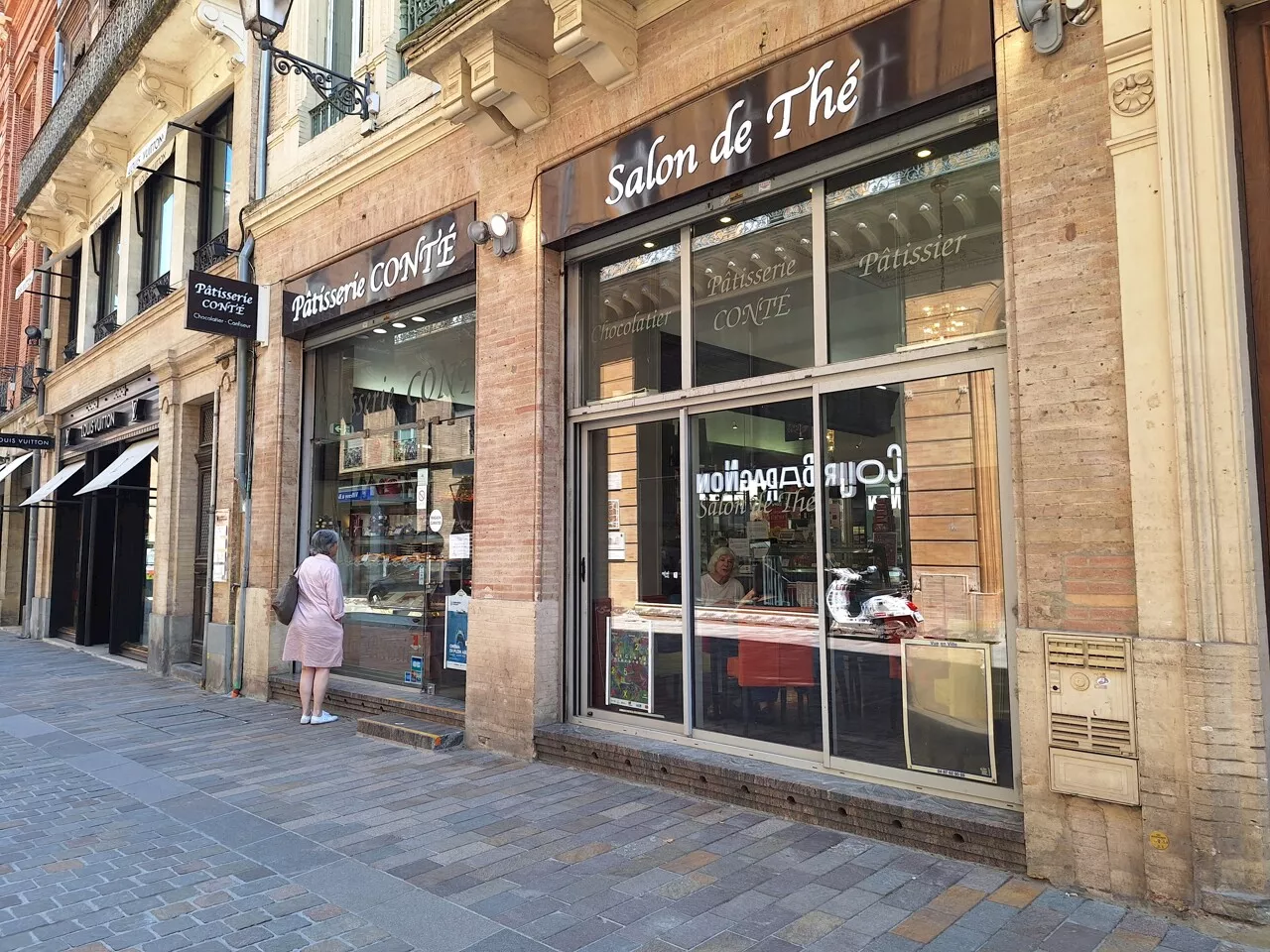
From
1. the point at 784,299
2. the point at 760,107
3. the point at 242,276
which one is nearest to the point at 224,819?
the point at 784,299

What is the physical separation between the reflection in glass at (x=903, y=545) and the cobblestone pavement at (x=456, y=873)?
0.81 m

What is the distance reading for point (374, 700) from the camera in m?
8.06

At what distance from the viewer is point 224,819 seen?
5.10 m

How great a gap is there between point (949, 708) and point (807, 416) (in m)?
1.94

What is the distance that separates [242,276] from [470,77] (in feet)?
15.8

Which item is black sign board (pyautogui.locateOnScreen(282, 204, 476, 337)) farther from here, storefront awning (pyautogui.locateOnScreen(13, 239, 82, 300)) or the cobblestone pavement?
storefront awning (pyautogui.locateOnScreen(13, 239, 82, 300))

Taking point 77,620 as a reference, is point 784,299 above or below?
above

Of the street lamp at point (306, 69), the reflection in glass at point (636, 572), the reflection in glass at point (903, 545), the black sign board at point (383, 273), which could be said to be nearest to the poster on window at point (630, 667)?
the reflection in glass at point (636, 572)

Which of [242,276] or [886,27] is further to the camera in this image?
[242,276]

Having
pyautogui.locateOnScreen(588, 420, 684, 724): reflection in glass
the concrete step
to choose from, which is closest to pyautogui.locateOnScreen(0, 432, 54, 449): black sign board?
the concrete step

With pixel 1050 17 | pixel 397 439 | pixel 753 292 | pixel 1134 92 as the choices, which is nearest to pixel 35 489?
pixel 397 439

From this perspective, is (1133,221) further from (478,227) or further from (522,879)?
(478,227)

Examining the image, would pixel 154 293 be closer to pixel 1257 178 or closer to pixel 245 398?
pixel 245 398

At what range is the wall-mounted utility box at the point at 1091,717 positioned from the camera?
369 centimetres
